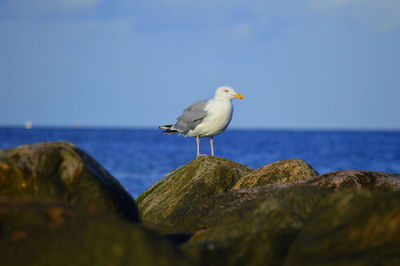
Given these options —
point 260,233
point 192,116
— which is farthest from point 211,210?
point 192,116

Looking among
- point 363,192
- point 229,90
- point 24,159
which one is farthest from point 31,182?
point 229,90

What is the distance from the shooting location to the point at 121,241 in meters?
3.45

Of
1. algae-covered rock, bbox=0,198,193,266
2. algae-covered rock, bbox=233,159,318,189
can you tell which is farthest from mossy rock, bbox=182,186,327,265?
algae-covered rock, bbox=233,159,318,189

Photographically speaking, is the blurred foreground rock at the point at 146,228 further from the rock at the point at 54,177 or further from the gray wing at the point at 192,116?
the gray wing at the point at 192,116

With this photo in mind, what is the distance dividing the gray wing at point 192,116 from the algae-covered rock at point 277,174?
3.63 metres

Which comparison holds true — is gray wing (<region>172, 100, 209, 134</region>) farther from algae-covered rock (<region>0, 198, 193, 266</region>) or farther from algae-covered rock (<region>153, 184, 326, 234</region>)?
algae-covered rock (<region>0, 198, 193, 266</region>)

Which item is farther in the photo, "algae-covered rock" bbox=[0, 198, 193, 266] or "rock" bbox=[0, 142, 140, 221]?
"rock" bbox=[0, 142, 140, 221]

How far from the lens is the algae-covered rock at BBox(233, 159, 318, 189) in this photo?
820cm

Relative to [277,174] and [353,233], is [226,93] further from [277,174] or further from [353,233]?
[353,233]

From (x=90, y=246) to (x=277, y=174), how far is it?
518cm

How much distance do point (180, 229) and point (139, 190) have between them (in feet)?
63.1

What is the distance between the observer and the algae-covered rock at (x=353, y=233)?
11.8 feet

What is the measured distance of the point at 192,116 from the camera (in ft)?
39.1

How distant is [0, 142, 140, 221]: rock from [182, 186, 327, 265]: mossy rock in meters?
1.10
